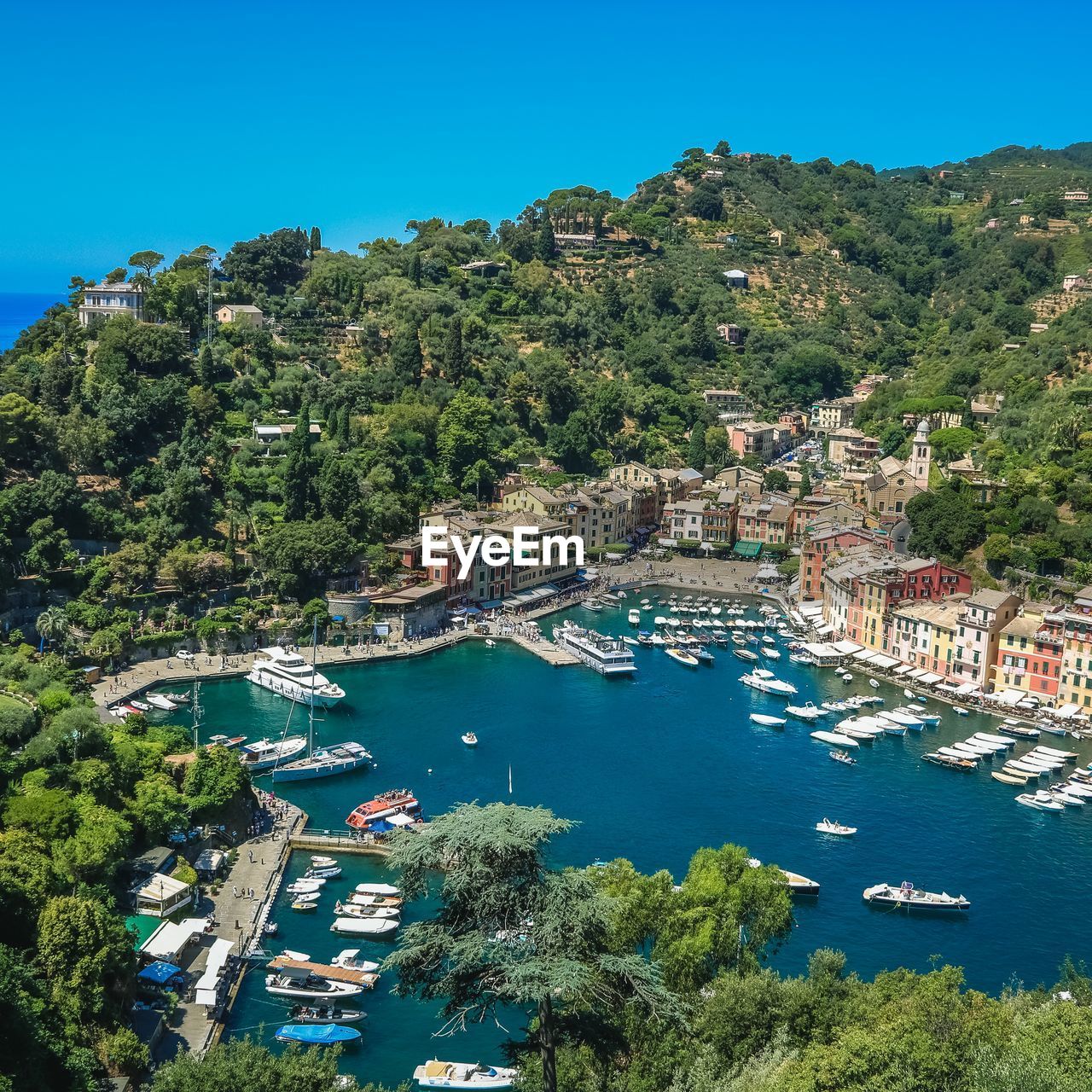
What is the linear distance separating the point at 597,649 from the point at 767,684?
202 inches

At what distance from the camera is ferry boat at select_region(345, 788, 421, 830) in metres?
24.2

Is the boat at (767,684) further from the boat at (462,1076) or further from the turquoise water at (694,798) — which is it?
the boat at (462,1076)

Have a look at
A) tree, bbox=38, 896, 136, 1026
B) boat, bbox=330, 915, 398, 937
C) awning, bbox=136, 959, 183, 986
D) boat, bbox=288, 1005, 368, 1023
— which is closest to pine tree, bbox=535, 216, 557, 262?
boat, bbox=330, 915, 398, 937

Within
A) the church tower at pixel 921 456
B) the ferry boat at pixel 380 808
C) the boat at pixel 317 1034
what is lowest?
the boat at pixel 317 1034

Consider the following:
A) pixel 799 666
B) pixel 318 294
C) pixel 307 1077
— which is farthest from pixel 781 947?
pixel 318 294

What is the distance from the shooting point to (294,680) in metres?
31.7

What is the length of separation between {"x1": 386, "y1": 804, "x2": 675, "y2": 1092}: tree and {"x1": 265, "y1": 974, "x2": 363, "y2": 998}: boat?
6569mm

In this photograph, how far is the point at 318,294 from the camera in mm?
57844

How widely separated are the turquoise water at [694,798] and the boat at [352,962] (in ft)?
1.32

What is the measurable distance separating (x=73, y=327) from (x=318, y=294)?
44.4ft

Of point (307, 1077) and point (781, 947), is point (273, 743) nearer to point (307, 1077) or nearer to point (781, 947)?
point (781, 947)

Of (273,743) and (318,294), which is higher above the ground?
(318,294)

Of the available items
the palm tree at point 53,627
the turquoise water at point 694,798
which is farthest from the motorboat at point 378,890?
the palm tree at point 53,627

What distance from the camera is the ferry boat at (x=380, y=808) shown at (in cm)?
2416
